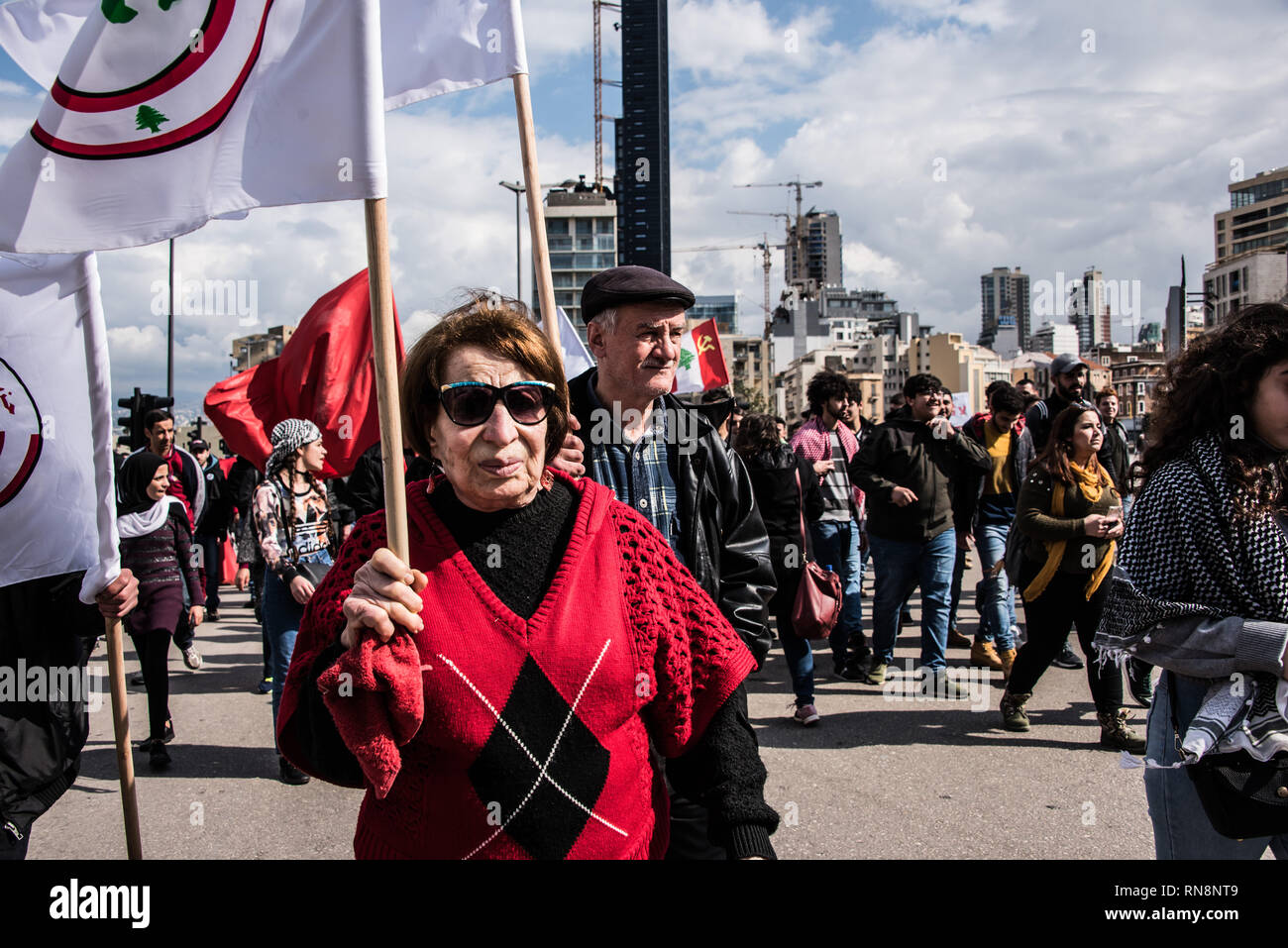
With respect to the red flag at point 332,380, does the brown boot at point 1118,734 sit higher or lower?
lower

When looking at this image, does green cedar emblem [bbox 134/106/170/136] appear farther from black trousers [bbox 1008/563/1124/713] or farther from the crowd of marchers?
black trousers [bbox 1008/563/1124/713]

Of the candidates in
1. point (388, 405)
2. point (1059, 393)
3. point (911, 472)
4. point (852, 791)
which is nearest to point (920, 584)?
point (911, 472)

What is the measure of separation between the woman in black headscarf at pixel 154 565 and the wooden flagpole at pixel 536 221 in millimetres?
4297

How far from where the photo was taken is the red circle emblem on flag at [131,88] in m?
2.42

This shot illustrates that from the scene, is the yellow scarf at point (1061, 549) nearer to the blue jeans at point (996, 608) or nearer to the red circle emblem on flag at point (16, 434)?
the blue jeans at point (996, 608)

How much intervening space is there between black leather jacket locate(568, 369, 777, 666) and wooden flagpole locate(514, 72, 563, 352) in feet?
1.09

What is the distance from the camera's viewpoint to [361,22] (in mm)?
2119

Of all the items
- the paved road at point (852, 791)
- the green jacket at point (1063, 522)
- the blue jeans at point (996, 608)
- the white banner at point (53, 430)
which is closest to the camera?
the white banner at point (53, 430)

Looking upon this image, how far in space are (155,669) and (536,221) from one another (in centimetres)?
471

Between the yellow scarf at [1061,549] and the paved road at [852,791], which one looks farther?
the yellow scarf at [1061,549]

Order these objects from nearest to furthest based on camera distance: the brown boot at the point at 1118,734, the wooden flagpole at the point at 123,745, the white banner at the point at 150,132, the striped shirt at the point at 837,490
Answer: the white banner at the point at 150,132 < the wooden flagpole at the point at 123,745 < the brown boot at the point at 1118,734 < the striped shirt at the point at 837,490

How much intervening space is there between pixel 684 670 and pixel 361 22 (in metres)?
1.58

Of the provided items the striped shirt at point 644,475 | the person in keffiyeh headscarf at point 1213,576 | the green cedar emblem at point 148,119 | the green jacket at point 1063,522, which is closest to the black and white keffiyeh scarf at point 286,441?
the striped shirt at point 644,475
